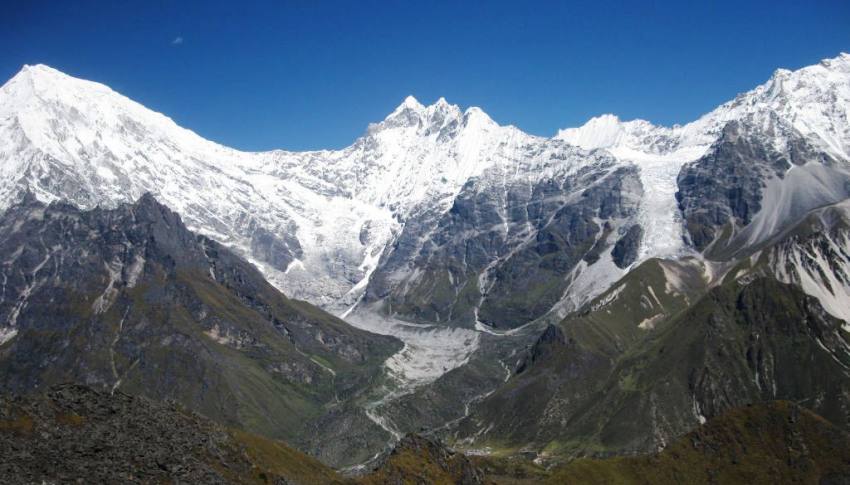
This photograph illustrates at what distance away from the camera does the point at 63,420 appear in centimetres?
19950

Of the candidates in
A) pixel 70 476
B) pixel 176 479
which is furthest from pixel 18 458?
pixel 176 479

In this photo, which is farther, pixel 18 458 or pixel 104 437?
pixel 104 437

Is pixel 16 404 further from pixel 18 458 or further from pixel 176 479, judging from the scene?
pixel 176 479

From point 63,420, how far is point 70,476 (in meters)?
21.2

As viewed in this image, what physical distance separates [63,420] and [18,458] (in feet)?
64.6

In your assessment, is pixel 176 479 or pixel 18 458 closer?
pixel 18 458

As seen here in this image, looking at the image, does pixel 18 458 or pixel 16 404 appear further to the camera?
pixel 16 404

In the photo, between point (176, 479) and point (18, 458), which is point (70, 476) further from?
point (176, 479)

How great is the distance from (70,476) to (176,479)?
21.4 metres

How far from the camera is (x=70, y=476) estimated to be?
593 ft

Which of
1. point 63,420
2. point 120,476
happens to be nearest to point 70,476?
point 120,476

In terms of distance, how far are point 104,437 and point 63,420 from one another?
858cm

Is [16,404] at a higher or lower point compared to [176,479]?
higher

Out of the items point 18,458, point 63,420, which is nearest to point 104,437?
point 63,420
